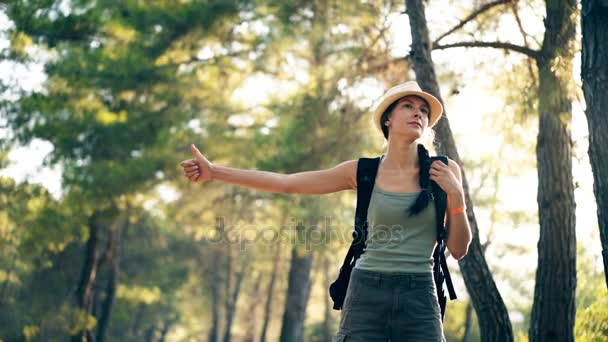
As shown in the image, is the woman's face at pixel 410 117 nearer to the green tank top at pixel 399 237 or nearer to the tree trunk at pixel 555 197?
the green tank top at pixel 399 237

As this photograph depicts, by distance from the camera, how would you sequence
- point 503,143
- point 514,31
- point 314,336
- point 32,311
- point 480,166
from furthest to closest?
point 314,336 < point 32,311 < point 480,166 < point 503,143 < point 514,31

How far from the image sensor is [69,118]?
1744 cm

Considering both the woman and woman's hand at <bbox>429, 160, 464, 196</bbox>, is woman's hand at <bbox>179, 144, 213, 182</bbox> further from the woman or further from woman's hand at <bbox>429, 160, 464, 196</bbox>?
woman's hand at <bbox>429, 160, 464, 196</bbox>

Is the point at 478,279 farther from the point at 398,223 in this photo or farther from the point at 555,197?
the point at 398,223

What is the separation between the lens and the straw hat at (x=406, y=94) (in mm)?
3928

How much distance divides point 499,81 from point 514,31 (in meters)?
0.66

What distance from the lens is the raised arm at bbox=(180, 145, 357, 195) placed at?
394cm

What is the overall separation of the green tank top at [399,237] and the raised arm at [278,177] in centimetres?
30

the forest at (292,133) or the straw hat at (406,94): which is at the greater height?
the forest at (292,133)

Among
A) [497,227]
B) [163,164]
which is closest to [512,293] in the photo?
[497,227]

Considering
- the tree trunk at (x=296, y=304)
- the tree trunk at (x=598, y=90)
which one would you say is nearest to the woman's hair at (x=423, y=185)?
the tree trunk at (x=598, y=90)

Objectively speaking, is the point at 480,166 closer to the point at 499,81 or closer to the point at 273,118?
the point at 273,118

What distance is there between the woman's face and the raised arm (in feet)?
0.98

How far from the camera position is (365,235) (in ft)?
12.4
